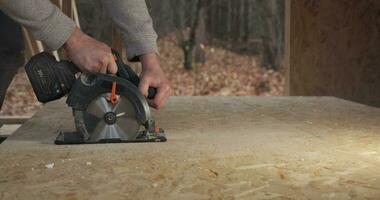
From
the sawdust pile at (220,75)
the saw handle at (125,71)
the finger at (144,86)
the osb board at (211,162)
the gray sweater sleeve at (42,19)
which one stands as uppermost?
the gray sweater sleeve at (42,19)

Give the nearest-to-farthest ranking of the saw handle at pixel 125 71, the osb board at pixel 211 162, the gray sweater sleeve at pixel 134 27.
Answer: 1. the osb board at pixel 211 162
2. the saw handle at pixel 125 71
3. the gray sweater sleeve at pixel 134 27

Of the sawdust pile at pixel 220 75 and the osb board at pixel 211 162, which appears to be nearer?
the osb board at pixel 211 162

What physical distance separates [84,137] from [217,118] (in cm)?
85

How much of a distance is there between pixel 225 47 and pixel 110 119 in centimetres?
712

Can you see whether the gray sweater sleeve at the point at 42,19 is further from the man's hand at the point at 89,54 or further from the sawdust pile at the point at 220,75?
the sawdust pile at the point at 220,75

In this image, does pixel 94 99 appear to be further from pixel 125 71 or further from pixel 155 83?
A: pixel 155 83

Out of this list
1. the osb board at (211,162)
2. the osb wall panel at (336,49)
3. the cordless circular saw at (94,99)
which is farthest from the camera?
the osb wall panel at (336,49)

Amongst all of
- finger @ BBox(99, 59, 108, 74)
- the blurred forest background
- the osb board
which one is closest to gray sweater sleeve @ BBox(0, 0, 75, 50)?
finger @ BBox(99, 59, 108, 74)

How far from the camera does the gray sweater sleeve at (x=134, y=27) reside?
245 cm

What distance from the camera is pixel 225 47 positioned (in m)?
9.05

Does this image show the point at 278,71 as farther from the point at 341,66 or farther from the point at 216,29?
the point at 341,66

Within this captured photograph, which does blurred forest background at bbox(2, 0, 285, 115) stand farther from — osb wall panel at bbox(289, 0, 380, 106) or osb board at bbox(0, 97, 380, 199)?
osb board at bbox(0, 97, 380, 199)

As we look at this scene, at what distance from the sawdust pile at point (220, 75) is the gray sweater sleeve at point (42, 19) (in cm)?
586

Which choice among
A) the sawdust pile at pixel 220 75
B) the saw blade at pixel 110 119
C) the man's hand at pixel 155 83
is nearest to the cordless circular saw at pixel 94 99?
the saw blade at pixel 110 119
